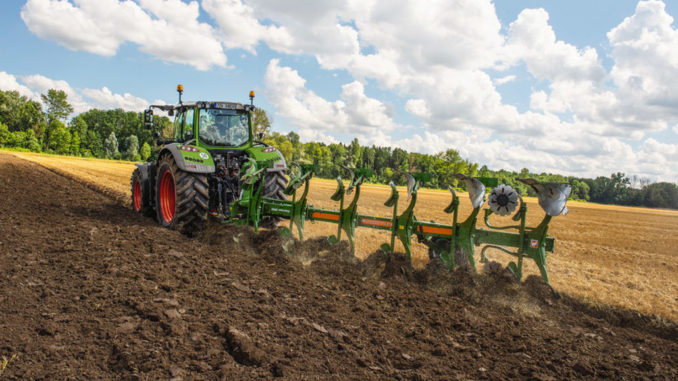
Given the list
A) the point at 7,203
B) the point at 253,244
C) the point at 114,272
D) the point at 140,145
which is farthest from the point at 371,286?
the point at 140,145

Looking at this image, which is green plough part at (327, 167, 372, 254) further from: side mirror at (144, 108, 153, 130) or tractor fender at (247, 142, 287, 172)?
side mirror at (144, 108, 153, 130)

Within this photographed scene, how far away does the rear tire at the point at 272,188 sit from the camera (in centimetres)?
744

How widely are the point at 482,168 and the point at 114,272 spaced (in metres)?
69.2

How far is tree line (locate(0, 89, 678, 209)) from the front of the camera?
6383cm

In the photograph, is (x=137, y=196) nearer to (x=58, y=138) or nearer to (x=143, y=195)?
(x=143, y=195)

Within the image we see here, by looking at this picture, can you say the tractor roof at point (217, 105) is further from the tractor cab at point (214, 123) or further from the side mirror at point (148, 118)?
the side mirror at point (148, 118)

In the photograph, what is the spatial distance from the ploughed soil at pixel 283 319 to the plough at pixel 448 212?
29 centimetres

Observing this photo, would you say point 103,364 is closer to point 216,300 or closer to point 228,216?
point 216,300

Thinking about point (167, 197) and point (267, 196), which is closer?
point (267, 196)

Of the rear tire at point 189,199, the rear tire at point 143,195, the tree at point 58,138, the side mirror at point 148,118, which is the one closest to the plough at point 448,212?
the rear tire at point 189,199

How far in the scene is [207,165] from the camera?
22.2ft

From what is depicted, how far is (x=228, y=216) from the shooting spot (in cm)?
708

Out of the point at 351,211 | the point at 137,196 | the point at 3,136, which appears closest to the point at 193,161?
the point at 351,211

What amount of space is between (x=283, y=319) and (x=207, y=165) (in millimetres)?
3748
